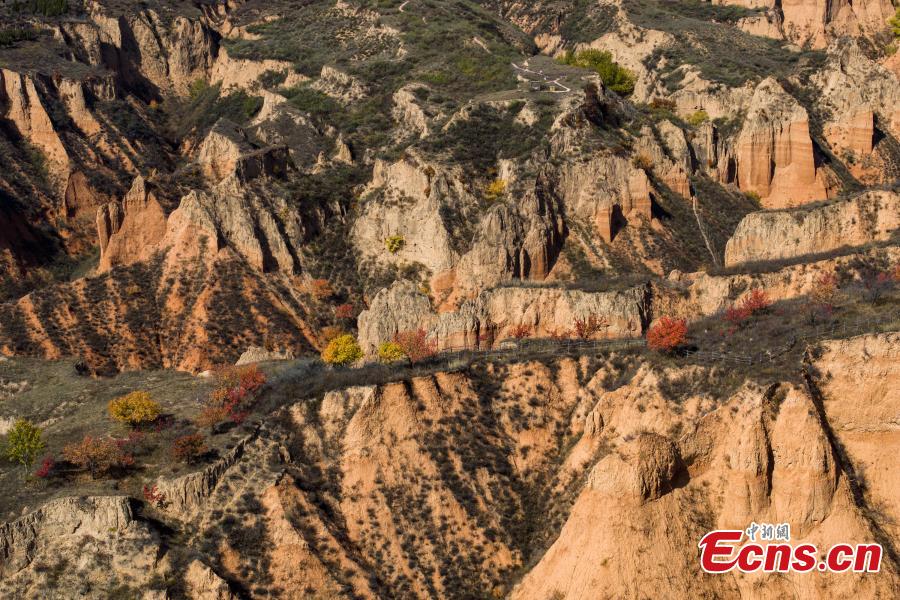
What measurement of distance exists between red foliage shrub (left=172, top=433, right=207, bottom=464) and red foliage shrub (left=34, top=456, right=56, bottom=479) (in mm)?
5976

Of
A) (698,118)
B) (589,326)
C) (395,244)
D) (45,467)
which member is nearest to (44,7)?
(395,244)

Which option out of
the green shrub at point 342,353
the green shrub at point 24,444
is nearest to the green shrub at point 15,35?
the green shrub at point 342,353

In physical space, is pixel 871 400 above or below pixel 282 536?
above

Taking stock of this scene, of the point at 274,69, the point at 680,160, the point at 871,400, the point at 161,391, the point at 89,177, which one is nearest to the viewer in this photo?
the point at 871,400

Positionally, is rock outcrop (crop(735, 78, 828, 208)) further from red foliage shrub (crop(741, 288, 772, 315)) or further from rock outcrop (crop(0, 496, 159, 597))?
rock outcrop (crop(0, 496, 159, 597))

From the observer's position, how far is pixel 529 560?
2255 inches

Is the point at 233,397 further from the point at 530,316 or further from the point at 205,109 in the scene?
the point at 205,109

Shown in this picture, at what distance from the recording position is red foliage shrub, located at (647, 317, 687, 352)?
60.5m

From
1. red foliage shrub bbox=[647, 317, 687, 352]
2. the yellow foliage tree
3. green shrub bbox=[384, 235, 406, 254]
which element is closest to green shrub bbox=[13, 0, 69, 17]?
green shrub bbox=[384, 235, 406, 254]

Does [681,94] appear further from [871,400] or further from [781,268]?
[871,400]

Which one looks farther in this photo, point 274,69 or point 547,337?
point 274,69

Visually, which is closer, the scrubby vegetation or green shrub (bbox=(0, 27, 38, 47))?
green shrub (bbox=(0, 27, 38, 47))

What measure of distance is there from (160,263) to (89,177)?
2466 cm

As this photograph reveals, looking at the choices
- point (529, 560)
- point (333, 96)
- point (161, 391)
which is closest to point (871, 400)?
point (529, 560)
